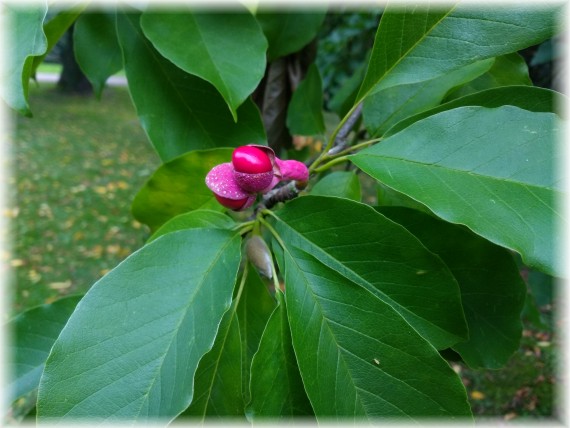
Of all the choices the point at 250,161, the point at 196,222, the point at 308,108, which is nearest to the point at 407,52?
the point at 250,161

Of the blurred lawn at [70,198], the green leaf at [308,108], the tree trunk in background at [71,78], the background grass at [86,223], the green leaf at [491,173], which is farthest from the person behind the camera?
the tree trunk in background at [71,78]

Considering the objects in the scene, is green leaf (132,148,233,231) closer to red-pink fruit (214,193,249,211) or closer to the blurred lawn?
red-pink fruit (214,193,249,211)

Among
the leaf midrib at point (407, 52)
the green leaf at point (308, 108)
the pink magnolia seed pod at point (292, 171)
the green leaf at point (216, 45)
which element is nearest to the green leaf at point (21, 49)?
the green leaf at point (216, 45)

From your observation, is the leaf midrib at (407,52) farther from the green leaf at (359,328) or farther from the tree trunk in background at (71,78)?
the tree trunk in background at (71,78)

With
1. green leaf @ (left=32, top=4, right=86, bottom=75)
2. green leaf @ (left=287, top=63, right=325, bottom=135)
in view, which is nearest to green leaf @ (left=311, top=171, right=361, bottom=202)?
green leaf @ (left=287, top=63, right=325, bottom=135)

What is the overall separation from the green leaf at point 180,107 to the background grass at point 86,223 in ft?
4.34

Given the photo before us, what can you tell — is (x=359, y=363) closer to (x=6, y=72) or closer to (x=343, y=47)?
(x=6, y=72)

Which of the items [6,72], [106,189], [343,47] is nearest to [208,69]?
[6,72]

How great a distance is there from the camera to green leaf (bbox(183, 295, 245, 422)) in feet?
2.44

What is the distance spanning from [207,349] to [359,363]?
0.19 meters

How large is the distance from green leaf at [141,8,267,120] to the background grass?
141cm

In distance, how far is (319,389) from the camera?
2.10ft

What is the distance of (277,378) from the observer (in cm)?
69

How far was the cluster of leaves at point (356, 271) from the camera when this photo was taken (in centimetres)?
63
